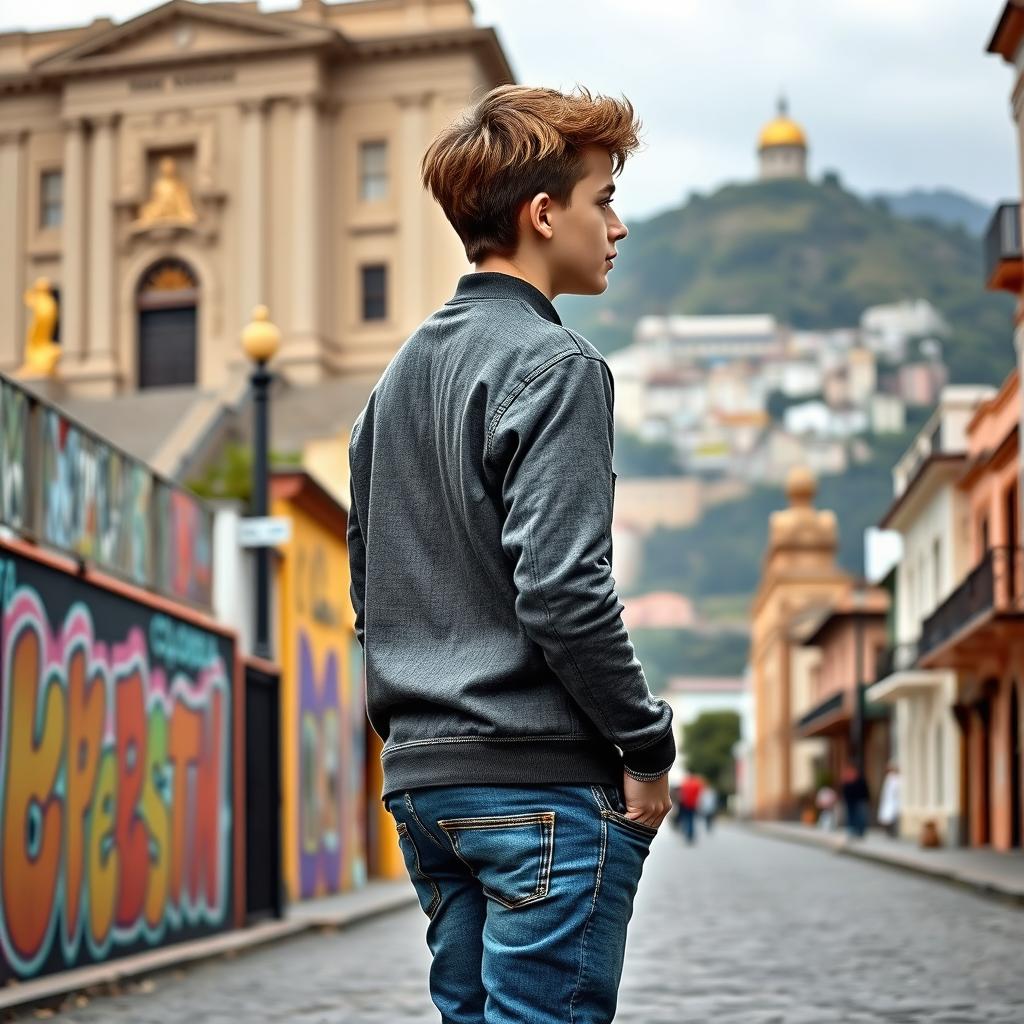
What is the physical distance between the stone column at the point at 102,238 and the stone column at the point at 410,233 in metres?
8.25

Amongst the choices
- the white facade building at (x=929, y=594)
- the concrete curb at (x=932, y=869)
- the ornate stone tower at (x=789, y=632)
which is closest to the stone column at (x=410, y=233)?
the white facade building at (x=929, y=594)

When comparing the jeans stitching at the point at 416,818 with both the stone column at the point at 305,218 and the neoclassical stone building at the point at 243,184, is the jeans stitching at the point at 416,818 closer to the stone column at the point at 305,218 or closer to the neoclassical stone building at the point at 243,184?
the neoclassical stone building at the point at 243,184

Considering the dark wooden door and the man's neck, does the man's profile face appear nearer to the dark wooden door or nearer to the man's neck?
the man's neck

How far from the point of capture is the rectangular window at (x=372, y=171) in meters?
59.3

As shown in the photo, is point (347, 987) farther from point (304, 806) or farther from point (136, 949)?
point (304, 806)

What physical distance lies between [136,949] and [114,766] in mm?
1078

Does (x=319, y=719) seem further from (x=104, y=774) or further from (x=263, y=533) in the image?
(x=104, y=774)

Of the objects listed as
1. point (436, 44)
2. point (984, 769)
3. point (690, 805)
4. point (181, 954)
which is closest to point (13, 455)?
point (181, 954)

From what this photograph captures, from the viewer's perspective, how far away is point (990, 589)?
30609 millimetres

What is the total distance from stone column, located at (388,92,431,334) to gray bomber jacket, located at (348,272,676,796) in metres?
54.4

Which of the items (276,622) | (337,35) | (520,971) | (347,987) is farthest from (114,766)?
(337,35)

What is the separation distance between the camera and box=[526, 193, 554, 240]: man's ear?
10.2ft

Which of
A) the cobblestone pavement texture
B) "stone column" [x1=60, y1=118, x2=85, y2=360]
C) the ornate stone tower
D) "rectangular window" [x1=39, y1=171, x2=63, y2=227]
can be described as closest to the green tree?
the ornate stone tower

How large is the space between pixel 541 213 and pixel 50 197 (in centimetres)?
6151
